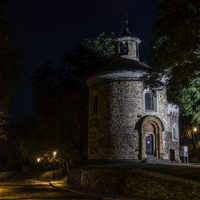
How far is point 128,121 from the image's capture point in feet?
72.9

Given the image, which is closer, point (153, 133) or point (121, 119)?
point (121, 119)

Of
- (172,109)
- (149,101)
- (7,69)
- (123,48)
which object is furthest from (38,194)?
(123,48)

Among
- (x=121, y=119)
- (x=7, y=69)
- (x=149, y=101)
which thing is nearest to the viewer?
(x=7, y=69)

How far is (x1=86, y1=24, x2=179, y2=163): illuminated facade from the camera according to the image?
864 inches

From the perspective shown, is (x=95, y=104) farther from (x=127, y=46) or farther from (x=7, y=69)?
(x=7, y=69)

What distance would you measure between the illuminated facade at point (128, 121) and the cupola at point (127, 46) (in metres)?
2.54

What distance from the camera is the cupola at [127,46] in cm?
2658

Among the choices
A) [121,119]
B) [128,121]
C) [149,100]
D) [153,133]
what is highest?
[149,100]

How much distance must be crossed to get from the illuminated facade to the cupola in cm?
254

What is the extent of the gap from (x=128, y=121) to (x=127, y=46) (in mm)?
8280

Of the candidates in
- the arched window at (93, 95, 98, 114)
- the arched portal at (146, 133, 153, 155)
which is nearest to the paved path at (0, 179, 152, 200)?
the arched portal at (146, 133, 153, 155)

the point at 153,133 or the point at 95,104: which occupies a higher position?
the point at 95,104

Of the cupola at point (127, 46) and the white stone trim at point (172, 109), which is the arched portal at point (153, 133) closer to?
the white stone trim at point (172, 109)

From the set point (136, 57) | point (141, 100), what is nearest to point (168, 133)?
point (141, 100)
